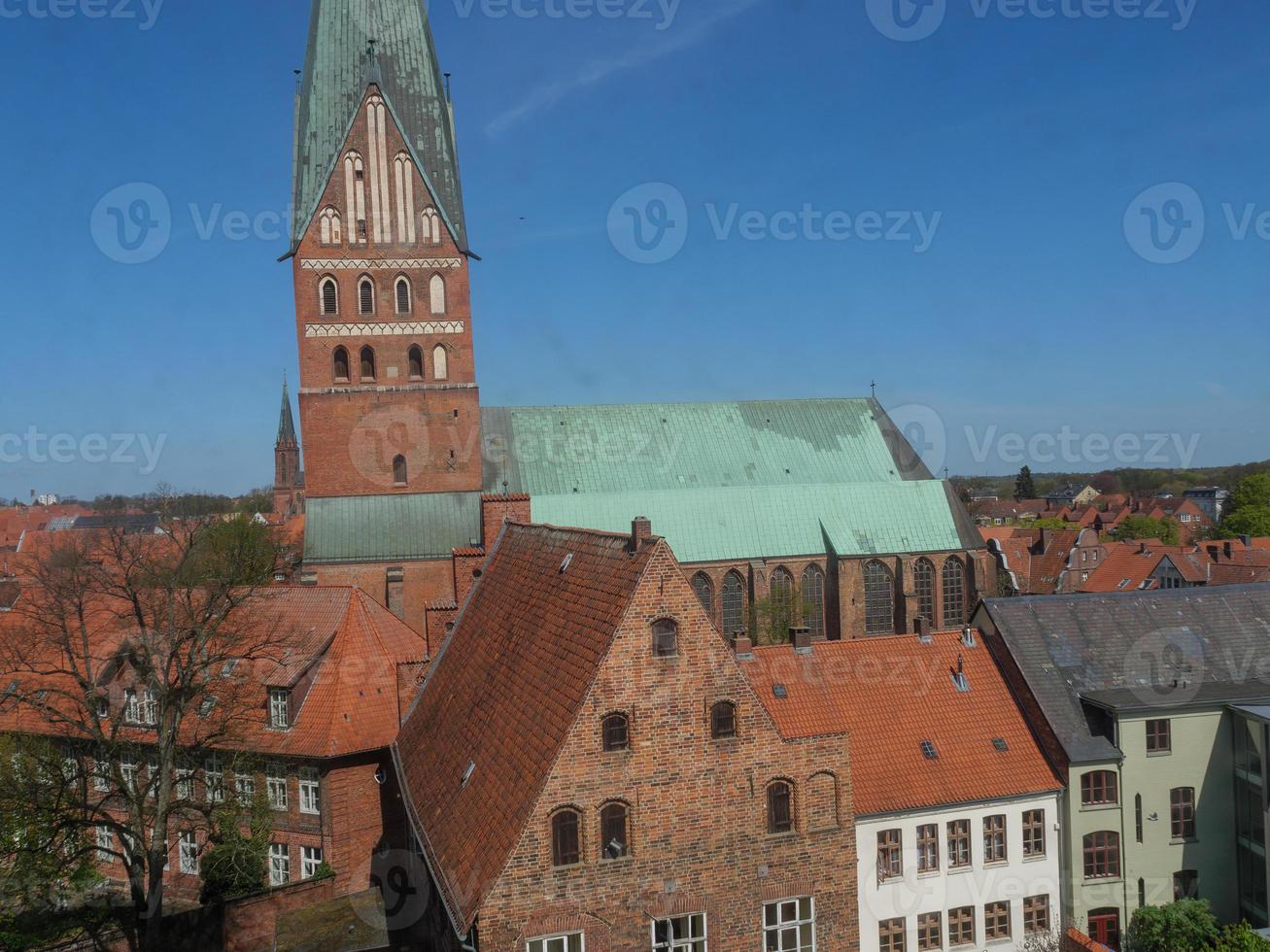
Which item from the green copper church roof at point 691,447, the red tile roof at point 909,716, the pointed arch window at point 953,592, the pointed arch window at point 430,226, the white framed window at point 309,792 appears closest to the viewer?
the red tile roof at point 909,716

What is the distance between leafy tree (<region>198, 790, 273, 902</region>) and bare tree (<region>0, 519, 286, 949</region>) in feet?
2.45

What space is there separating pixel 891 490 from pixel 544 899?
37183mm

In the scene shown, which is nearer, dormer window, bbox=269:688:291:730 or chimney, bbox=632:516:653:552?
chimney, bbox=632:516:653:552

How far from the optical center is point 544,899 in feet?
48.4

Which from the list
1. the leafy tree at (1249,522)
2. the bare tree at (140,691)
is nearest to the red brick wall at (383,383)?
the bare tree at (140,691)

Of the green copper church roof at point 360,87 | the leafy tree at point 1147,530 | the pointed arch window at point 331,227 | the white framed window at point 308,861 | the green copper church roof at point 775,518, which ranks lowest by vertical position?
the leafy tree at point 1147,530

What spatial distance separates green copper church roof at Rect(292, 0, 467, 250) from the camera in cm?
4212

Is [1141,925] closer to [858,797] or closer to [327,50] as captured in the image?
[858,797]

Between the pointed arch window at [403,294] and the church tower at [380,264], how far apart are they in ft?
0.15

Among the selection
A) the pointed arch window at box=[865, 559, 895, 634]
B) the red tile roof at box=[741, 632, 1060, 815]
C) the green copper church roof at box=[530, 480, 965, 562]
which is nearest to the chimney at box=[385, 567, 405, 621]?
the green copper church roof at box=[530, 480, 965, 562]

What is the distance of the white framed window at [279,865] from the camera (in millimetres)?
26828

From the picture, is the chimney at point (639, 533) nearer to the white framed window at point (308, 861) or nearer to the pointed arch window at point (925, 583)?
the white framed window at point (308, 861)

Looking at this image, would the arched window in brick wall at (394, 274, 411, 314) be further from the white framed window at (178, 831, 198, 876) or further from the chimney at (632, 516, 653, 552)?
the chimney at (632, 516, 653, 552)

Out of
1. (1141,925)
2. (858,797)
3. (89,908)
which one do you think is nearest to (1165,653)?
(1141,925)
